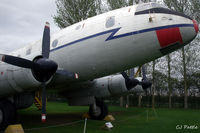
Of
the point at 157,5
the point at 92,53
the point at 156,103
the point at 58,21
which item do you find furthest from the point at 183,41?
the point at 156,103

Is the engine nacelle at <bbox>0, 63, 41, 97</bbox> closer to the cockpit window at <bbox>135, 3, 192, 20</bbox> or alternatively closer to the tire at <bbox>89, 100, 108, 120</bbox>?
the cockpit window at <bbox>135, 3, 192, 20</bbox>

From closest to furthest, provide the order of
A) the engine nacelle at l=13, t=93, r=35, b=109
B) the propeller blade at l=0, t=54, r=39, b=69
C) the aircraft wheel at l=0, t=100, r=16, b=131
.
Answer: the propeller blade at l=0, t=54, r=39, b=69 < the aircraft wheel at l=0, t=100, r=16, b=131 < the engine nacelle at l=13, t=93, r=35, b=109

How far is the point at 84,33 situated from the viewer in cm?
804

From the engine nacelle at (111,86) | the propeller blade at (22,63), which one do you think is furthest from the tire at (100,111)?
the propeller blade at (22,63)

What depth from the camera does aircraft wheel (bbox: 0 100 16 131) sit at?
7565mm

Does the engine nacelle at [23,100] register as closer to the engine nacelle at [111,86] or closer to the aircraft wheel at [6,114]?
the aircraft wheel at [6,114]

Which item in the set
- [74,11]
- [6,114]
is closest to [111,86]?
[6,114]

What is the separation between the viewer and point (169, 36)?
266 inches

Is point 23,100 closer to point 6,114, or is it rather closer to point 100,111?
point 6,114

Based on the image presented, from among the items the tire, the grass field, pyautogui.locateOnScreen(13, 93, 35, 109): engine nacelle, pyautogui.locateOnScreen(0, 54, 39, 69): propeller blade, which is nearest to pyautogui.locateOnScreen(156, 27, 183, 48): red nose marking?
the grass field

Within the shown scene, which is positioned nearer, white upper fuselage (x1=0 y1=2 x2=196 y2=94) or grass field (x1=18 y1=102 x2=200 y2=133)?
white upper fuselage (x1=0 y1=2 x2=196 y2=94)

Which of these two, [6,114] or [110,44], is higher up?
[110,44]

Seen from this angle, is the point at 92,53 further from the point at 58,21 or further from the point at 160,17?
the point at 58,21

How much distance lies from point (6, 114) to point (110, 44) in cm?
444
